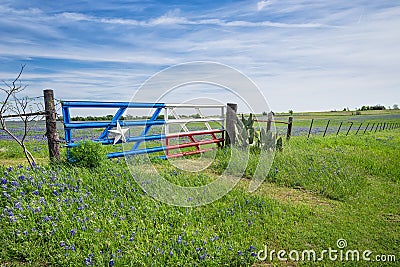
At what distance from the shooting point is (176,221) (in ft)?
17.4

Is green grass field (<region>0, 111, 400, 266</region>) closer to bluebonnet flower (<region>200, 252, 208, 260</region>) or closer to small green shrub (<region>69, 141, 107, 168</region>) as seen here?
bluebonnet flower (<region>200, 252, 208, 260</region>)

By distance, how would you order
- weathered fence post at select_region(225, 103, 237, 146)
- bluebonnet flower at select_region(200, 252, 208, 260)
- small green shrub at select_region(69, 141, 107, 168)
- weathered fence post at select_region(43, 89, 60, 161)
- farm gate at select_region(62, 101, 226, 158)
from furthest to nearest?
weathered fence post at select_region(225, 103, 237, 146), farm gate at select_region(62, 101, 226, 158), weathered fence post at select_region(43, 89, 60, 161), small green shrub at select_region(69, 141, 107, 168), bluebonnet flower at select_region(200, 252, 208, 260)

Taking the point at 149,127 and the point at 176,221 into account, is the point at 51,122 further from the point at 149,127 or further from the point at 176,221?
the point at 176,221

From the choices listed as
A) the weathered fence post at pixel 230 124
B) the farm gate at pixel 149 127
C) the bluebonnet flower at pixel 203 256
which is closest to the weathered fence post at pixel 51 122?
the farm gate at pixel 149 127

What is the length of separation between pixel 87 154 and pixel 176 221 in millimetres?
3487

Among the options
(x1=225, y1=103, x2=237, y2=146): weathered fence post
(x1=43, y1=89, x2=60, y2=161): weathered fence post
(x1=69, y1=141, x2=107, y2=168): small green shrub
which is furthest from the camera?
(x1=225, y1=103, x2=237, y2=146): weathered fence post

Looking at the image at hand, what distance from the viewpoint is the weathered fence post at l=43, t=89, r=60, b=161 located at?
779cm

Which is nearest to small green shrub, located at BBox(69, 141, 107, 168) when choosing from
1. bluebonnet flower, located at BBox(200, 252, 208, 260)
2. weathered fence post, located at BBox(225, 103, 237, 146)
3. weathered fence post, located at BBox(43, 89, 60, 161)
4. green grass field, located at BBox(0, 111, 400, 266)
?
green grass field, located at BBox(0, 111, 400, 266)

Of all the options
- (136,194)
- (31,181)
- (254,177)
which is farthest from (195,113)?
(31,181)

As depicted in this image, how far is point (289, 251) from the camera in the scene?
4.84 meters

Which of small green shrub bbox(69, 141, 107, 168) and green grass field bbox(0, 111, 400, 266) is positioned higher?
small green shrub bbox(69, 141, 107, 168)

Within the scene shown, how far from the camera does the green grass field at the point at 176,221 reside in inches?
170

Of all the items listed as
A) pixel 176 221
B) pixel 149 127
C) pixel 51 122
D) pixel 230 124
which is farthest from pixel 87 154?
pixel 230 124

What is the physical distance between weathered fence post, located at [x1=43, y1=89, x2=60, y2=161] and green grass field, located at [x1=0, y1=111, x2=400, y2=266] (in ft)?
1.68
